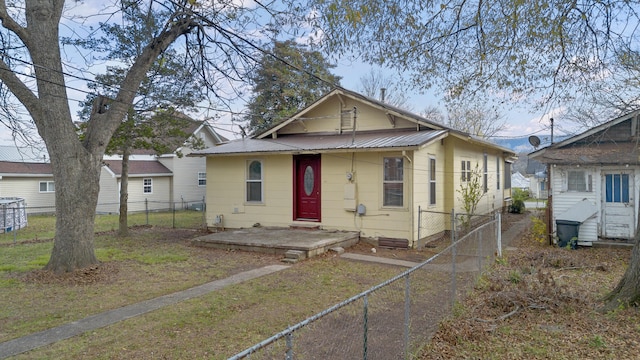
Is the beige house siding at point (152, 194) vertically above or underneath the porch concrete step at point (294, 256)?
above

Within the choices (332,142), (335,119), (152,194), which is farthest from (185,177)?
(332,142)

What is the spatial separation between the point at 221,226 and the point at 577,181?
455 inches

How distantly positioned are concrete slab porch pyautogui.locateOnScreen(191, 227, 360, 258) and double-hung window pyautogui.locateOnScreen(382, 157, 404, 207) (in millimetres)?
1448

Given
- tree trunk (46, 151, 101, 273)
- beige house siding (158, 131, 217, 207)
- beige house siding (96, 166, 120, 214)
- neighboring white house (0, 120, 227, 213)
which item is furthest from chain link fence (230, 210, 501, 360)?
beige house siding (158, 131, 217, 207)

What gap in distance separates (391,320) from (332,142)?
8258 millimetres

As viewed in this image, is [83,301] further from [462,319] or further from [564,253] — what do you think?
[564,253]

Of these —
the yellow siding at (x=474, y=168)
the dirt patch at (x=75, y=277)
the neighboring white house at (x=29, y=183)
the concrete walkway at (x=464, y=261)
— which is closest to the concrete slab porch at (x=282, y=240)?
the concrete walkway at (x=464, y=261)

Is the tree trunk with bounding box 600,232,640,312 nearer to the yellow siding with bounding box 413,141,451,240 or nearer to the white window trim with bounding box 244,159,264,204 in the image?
the yellow siding with bounding box 413,141,451,240

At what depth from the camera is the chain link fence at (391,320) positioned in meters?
4.09

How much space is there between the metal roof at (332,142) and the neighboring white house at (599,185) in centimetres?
388

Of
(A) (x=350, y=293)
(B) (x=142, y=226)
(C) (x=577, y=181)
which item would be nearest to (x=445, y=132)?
(C) (x=577, y=181)

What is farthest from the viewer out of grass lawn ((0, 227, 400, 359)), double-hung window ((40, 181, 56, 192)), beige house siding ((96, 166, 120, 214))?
double-hung window ((40, 181, 56, 192))

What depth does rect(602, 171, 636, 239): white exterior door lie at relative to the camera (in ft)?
38.4

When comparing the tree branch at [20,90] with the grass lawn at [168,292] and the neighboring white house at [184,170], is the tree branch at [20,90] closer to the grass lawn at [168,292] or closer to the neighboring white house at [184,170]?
the grass lawn at [168,292]
